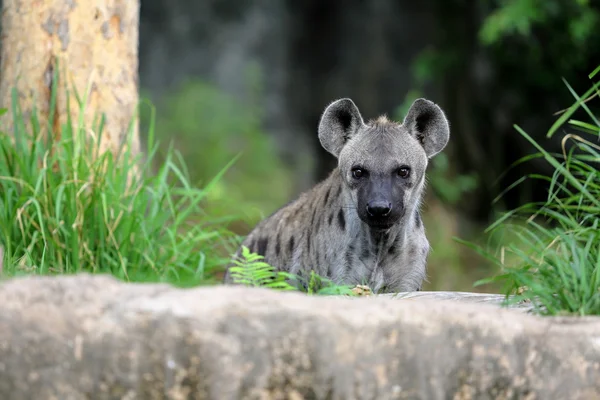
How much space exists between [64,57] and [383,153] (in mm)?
2256

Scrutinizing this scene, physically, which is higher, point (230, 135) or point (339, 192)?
point (339, 192)

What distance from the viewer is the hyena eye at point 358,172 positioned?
5.65 metres

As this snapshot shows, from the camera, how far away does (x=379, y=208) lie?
17.5 ft

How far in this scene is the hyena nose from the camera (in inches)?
210

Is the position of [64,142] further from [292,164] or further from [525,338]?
[292,164]

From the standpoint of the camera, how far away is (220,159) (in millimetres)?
14711

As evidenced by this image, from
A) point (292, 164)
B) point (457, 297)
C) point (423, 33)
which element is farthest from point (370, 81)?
point (457, 297)

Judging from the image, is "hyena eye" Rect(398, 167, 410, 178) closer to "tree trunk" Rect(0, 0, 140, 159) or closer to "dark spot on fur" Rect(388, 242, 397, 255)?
"dark spot on fur" Rect(388, 242, 397, 255)

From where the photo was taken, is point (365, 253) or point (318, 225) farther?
point (318, 225)

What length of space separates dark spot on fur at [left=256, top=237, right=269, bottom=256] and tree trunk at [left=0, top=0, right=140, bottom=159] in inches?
47.0

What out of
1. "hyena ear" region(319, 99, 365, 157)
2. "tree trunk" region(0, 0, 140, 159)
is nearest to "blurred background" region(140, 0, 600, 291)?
"tree trunk" region(0, 0, 140, 159)

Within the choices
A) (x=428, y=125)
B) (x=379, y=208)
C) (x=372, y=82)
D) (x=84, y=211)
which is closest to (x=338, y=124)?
(x=428, y=125)

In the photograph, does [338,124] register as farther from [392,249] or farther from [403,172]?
[392,249]

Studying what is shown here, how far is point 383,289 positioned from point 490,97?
6712 mm
